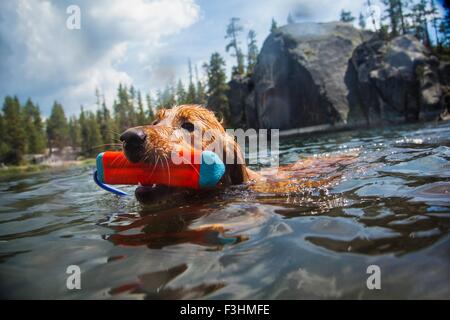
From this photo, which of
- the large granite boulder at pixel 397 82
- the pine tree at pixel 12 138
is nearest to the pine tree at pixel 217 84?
the large granite boulder at pixel 397 82

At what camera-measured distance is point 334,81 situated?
4369cm

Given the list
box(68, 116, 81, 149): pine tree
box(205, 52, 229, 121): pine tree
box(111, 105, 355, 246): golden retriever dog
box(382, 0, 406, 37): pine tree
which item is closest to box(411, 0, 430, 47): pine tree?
box(382, 0, 406, 37): pine tree

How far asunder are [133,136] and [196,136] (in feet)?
3.55

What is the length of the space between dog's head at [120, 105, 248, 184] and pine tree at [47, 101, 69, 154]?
3476 inches

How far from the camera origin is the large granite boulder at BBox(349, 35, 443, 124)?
34719 millimetres

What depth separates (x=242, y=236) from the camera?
2.45 m

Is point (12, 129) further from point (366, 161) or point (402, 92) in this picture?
point (366, 161)

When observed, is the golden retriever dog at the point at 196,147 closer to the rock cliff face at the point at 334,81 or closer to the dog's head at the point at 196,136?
the dog's head at the point at 196,136

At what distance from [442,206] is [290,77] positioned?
150ft

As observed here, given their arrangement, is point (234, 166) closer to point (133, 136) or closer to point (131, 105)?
point (133, 136)

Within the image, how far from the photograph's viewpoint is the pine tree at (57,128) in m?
83.1

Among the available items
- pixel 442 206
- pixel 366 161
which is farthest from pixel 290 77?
pixel 442 206

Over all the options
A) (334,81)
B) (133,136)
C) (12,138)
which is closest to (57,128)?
(12,138)
